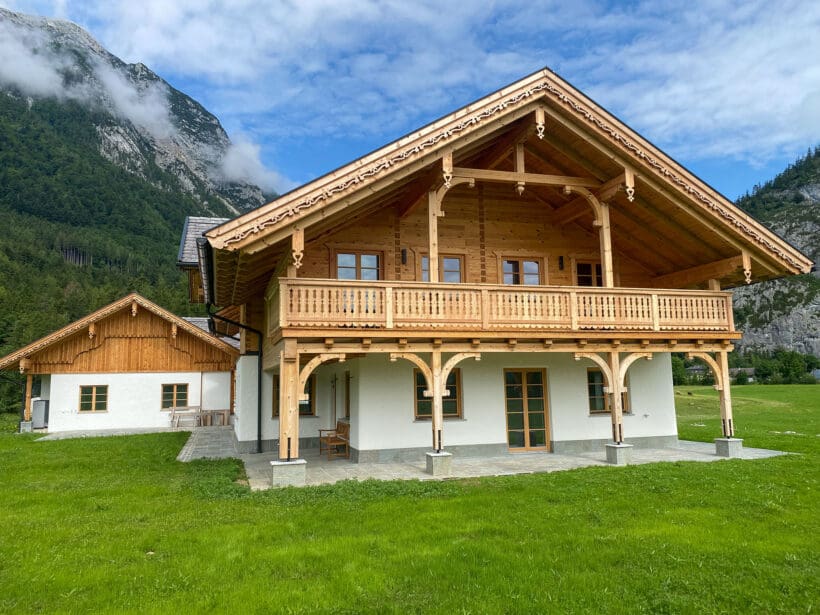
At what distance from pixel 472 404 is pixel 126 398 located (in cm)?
1748

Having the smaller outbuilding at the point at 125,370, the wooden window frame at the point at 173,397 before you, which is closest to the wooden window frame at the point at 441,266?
the smaller outbuilding at the point at 125,370

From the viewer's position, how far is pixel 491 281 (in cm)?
1479

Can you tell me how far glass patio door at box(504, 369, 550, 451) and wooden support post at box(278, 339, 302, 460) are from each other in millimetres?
5815

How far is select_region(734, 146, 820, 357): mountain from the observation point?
293 feet

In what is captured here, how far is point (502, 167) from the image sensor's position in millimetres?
15570

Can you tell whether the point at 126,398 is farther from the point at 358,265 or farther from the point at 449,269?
the point at 449,269

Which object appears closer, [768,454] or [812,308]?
[768,454]

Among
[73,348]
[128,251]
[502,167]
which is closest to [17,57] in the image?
[128,251]

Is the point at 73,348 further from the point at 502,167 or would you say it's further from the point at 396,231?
the point at 502,167

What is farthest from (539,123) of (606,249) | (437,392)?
(437,392)

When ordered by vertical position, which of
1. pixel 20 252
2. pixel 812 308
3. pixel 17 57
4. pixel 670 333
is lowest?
pixel 670 333

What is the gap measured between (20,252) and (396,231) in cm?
7890

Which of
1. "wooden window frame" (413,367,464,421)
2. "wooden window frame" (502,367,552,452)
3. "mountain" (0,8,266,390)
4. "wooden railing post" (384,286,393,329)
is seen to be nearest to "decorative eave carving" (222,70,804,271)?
"wooden railing post" (384,286,393,329)

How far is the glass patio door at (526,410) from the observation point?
576 inches
